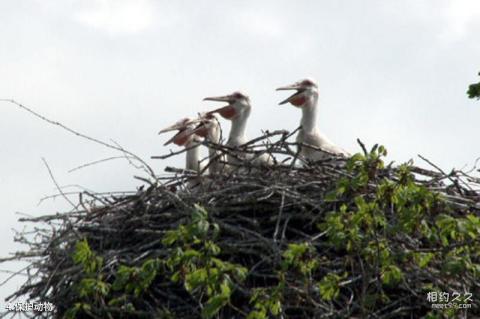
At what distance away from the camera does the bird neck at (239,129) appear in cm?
1094

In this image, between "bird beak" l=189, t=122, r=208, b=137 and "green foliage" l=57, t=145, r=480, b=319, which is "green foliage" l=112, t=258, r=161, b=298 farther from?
"bird beak" l=189, t=122, r=208, b=137

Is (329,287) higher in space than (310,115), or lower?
lower

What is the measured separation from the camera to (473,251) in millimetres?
7512

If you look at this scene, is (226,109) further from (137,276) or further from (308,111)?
(137,276)

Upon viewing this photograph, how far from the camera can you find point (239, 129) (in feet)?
36.4

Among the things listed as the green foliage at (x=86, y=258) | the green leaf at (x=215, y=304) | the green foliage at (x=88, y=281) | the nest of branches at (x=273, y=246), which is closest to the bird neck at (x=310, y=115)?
the nest of branches at (x=273, y=246)

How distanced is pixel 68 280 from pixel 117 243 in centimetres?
40

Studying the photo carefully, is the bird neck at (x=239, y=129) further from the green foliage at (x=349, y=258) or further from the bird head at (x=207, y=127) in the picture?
the green foliage at (x=349, y=258)

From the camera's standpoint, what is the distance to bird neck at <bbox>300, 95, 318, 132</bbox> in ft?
36.0

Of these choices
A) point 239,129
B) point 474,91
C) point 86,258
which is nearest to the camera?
point 474,91

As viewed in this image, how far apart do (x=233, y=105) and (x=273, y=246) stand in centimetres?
337

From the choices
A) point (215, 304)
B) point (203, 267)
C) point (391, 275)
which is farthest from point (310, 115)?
point (215, 304)

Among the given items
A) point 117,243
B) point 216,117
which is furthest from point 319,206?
point 216,117

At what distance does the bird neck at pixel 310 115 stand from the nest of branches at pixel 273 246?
181 cm
